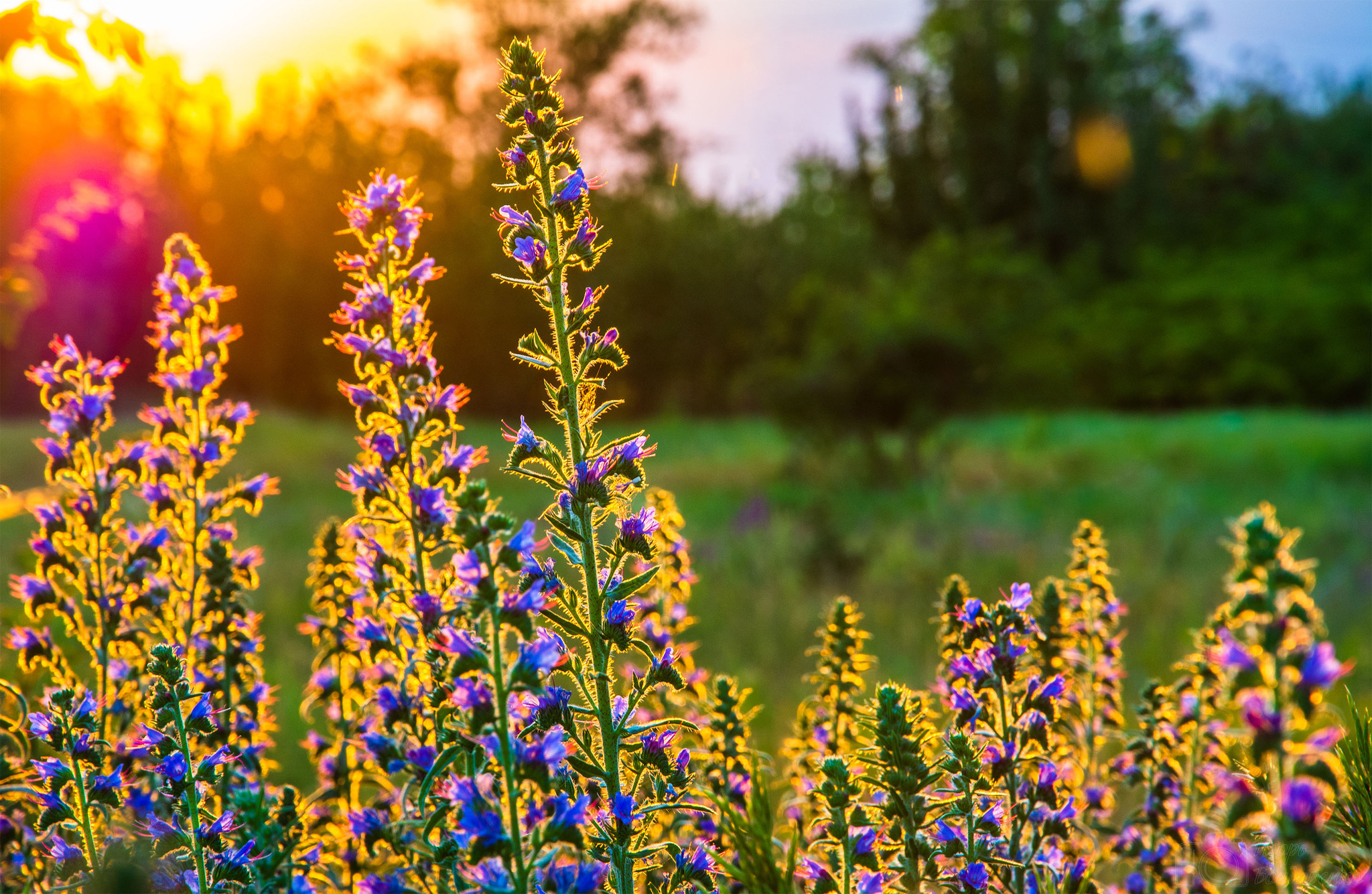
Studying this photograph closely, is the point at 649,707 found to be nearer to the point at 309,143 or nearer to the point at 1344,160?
the point at 309,143

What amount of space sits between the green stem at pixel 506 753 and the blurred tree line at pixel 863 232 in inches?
509

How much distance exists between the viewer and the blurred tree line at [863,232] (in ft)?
66.2

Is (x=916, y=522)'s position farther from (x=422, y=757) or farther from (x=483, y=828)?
(x=483, y=828)

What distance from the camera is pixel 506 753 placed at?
1.19m

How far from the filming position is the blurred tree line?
66.2ft

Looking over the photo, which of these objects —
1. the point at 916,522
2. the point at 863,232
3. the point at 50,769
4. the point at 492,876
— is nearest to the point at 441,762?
the point at 492,876

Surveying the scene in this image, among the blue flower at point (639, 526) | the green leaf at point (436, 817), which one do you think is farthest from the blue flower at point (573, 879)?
the blue flower at point (639, 526)

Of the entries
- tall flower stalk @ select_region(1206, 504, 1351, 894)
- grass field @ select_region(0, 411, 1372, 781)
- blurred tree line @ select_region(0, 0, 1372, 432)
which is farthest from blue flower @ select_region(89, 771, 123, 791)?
blurred tree line @ select_region(0, 0, 1372, 432)

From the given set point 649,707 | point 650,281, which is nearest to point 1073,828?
point 649,707

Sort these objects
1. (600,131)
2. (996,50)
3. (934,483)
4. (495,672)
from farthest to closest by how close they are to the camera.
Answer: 1. (996,50)
2. (600,131)
3. (934,483)
4. (495,672)

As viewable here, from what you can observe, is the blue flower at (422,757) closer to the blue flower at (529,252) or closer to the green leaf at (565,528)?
the green leaf at (565,528)

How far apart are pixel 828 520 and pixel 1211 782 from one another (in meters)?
8.08

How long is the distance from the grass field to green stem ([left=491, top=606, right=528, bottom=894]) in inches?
77.8

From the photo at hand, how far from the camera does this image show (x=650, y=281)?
27.8 meters
